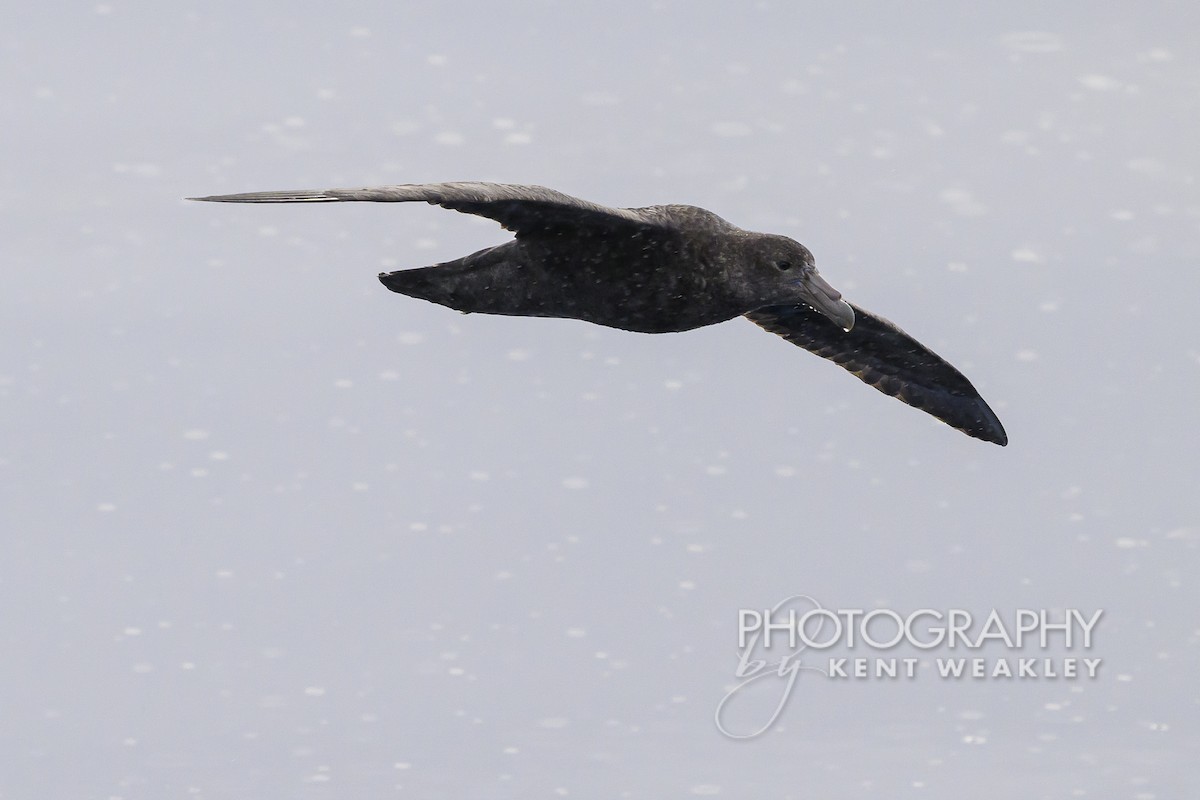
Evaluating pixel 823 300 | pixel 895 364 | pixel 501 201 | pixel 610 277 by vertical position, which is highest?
pixel 501 201

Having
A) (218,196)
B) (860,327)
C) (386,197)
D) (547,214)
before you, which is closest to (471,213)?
(547,214)

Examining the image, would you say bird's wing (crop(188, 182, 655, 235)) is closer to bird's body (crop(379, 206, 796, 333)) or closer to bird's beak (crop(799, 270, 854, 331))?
bird's body (crop(379, 206, 796, 333))

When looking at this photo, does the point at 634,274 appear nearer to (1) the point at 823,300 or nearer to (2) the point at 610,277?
(2) the point at 610,277

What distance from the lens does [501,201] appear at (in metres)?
10.5

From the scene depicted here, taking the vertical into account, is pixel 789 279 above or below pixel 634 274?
above

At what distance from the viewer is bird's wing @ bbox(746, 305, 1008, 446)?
14625 mm

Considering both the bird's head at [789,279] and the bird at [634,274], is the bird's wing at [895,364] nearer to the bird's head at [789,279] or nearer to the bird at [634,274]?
the bird's head at [789,279]

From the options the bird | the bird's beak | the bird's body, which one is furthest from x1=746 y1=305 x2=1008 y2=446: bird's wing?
the bird's body

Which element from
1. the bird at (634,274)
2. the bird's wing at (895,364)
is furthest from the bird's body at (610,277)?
the bird's wing at (895,364)

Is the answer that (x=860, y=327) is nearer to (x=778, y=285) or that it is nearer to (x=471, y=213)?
(x=778, y=285)

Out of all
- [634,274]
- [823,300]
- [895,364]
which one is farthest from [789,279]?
[895,364]

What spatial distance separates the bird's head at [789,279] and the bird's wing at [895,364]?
2.15 m

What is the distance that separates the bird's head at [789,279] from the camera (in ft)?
39.5

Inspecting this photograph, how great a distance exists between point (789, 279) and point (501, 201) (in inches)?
100
